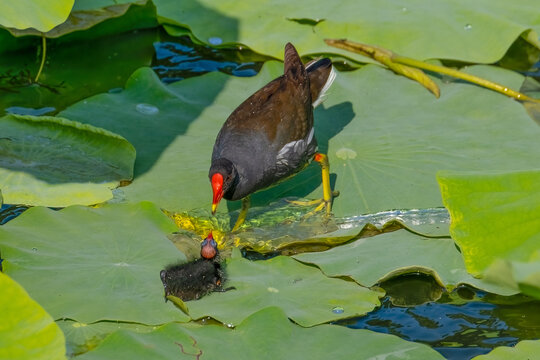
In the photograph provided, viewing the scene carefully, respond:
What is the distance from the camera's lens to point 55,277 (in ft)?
10.6

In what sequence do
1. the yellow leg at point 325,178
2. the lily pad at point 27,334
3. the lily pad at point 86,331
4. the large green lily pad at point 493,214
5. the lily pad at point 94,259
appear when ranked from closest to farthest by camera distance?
the lily pad at point 27,334 → the large green lily pad at point 493,214 → the lily pad at point 86,331 → the lily pad at point 94,259 → the yellow leg at point 325,178

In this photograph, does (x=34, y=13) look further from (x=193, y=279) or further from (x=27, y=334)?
(x=27, y=334)

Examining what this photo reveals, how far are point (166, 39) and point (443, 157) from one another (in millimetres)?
2198

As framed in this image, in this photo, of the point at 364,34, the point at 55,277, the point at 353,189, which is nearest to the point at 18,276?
the point at 55,277

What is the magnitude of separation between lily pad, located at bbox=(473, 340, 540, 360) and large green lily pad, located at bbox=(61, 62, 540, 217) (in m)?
1.20

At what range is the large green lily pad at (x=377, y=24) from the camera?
493cm

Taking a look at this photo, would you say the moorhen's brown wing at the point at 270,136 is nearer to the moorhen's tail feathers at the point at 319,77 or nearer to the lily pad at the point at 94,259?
the moorhen's tail feathers at the point at 319,77

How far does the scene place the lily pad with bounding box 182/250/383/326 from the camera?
10.3 feet

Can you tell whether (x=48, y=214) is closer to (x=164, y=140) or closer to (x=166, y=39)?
(x=164, y=140)

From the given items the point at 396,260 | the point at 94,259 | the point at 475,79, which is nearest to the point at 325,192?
the point at 396,260

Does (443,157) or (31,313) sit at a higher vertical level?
(31,313)

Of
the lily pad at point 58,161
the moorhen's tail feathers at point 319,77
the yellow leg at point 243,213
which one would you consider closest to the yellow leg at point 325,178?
the yellow leg at point 243,213

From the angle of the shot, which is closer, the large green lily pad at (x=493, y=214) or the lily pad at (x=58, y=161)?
the large green lily pad at (x=493, y=214)

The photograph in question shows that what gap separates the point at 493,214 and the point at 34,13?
1.99 m
